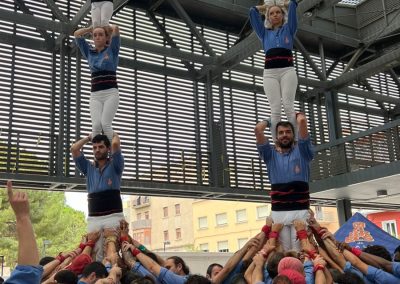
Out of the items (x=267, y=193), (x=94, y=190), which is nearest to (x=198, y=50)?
(x=267, y=193)

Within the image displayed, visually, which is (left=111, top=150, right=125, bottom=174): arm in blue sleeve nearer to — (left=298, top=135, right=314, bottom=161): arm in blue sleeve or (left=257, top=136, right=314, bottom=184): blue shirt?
(left=257, top=136, right=314, bottom=184): blue shirt

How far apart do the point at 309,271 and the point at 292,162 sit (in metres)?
1.13

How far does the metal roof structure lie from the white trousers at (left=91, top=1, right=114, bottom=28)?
396 cm

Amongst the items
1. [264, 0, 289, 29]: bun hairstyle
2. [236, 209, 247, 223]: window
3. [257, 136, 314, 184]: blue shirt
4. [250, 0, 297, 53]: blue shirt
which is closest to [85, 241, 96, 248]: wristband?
[257, 136, 314, 184]: blue shirt

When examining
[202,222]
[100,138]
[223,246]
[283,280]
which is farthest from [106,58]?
[202,222]

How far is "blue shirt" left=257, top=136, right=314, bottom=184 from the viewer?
4.73 meters

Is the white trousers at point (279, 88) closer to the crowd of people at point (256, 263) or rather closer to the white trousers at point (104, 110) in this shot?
the crowd of people at point (256, 263)

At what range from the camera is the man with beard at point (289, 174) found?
4676 millimetres

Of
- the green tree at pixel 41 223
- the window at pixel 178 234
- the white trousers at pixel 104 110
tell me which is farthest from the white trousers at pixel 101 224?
the window at pixel 178 234

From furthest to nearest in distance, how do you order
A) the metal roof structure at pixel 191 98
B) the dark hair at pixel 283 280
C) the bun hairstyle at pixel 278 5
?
the metal roof structure at pixel 191 98
the bun hairstyle at pixel 278 5
the dark hair at pixel 283 280

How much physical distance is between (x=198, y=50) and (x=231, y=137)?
235 centimetres

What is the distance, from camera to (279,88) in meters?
5.19

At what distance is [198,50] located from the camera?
13156mm

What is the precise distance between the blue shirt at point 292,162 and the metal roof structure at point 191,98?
5.82m
